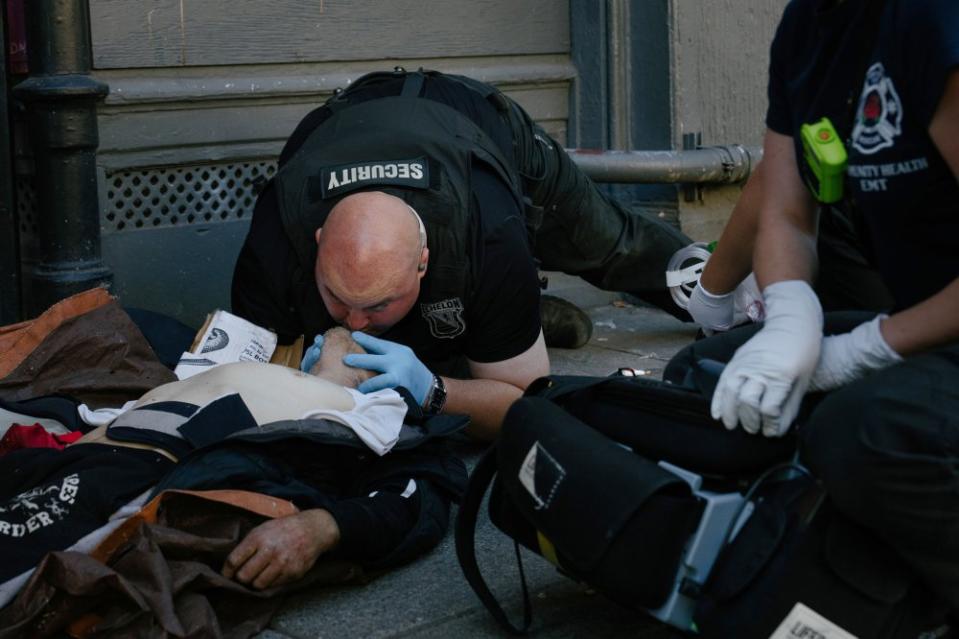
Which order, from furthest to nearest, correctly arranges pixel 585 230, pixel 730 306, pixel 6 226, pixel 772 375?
pixel 585 230 → pixel 6 226 → pixel 730 306 → pixel 772 375

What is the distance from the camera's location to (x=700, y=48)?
5906mm

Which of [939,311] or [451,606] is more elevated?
[939,311]

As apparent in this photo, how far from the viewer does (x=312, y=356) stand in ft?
11.9

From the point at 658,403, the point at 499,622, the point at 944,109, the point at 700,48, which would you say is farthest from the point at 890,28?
the point at 700,48

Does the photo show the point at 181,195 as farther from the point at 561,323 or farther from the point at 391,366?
the point at 391,366

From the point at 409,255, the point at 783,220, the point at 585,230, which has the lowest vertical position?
the point at 585,230

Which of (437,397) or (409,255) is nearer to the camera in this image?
(409,255)

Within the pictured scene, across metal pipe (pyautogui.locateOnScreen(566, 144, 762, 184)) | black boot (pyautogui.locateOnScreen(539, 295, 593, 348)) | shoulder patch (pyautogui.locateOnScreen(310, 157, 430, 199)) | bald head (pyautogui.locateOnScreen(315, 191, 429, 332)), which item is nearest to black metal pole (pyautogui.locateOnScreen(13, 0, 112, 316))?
shoulder patch (pyautogui.locateOnScreen(310, 157, 430, 199))

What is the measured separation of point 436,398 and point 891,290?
147 centimetres

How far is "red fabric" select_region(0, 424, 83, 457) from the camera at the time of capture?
3.24 m

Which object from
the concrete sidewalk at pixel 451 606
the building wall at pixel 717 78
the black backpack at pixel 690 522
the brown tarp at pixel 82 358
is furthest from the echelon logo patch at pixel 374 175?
the building wall at pixel 717 78

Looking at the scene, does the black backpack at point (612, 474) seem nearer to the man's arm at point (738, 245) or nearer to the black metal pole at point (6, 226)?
the man's arm at point (738, 245)

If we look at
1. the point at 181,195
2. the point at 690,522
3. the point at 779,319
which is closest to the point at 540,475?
the point at 690,522

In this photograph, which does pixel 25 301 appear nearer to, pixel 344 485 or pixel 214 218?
pixel 214 218
